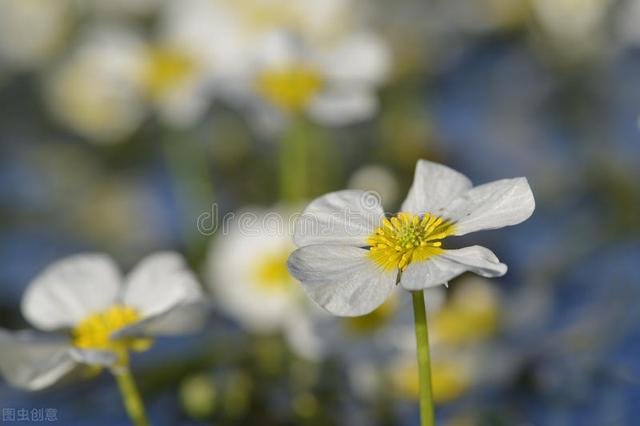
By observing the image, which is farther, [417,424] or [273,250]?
[273,250]

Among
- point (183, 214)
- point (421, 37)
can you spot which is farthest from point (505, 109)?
point (183, 214)

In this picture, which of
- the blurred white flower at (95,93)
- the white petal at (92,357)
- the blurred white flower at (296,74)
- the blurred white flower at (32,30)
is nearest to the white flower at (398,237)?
the white petal at (92,357)

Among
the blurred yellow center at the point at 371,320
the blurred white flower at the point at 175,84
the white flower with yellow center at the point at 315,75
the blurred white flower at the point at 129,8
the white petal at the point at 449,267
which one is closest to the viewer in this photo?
the white petal at the point at 449,267

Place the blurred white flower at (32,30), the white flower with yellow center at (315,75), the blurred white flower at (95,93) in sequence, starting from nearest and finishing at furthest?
the white flower with yellow center at (315,75) < the blurred white flower at (95,93) < the blurred white flower at (32,30)

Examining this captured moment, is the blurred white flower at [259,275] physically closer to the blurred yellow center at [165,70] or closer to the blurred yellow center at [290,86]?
the blurred yellow center at [290,86]

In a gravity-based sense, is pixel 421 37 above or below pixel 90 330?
above

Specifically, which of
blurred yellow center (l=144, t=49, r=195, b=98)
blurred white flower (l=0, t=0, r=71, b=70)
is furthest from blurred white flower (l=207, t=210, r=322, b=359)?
blurred white flower (l=0, t=0, r=71, b=70)

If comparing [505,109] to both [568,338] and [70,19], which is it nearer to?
[568,338]

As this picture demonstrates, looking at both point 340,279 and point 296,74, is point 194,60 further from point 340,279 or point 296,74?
point 340,279
